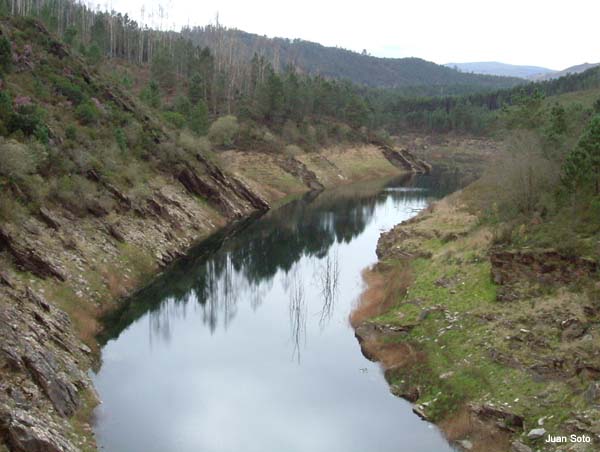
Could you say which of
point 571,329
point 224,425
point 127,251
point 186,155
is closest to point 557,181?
point 571,329

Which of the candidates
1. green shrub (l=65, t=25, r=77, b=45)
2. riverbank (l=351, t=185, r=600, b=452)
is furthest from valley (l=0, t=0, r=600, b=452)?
green shrub (l=65, t=25, r=77, b=45)

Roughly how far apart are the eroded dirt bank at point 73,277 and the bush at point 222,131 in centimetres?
1893

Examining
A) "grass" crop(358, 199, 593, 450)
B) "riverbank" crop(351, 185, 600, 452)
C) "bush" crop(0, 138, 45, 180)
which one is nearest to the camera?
"riverbank" crop(351, 185, 600, 452)

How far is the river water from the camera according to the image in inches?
885

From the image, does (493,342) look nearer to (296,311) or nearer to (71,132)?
(296,311)

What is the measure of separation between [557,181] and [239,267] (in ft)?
81.8

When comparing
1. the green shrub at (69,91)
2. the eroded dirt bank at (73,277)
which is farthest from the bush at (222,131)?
the green shrub at (69,91)

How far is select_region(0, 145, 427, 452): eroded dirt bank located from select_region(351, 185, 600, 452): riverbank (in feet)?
46.5

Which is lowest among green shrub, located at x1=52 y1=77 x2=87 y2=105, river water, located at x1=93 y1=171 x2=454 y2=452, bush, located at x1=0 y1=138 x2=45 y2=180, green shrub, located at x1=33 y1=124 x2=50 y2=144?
river water, located at x1=93 y1=171 x2=454 y2=452

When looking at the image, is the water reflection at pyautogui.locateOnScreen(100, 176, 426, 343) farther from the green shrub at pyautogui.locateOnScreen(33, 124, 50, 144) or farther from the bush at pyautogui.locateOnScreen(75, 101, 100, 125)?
the bush at pyautogui.locateOnScreen(75, 101, 100, 125)

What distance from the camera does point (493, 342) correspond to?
1009 inches

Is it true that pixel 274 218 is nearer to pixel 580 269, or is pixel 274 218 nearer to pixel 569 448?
pixel 580 269

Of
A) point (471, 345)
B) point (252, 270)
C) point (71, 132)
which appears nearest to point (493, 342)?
point (471, 345)

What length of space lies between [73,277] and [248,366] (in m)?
12.2
